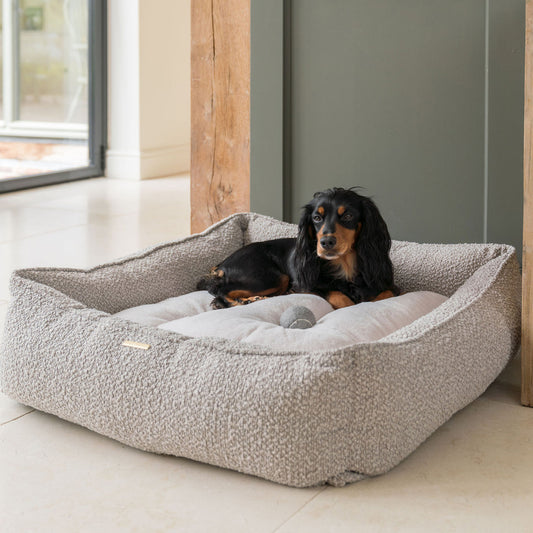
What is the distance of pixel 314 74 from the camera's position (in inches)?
101

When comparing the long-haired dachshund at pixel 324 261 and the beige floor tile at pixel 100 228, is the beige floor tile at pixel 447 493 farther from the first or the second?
the beige floor tile at pixel 100 228

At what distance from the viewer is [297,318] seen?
1.94 m

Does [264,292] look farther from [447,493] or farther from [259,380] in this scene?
[447,493]

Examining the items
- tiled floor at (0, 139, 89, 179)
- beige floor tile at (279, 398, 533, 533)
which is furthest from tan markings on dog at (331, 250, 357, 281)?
tiled floor at (0, 139, 89, 179)

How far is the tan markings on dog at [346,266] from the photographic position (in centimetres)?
212

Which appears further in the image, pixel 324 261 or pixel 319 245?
pixel 324 261

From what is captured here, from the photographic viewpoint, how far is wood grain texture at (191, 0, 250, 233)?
8.91 feet

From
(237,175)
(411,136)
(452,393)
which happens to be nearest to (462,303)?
(452,393)

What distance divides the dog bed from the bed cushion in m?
0.10

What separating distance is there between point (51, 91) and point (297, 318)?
3.54m

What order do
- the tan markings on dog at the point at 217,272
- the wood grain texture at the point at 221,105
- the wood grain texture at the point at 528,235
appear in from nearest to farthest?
the wood grain texture at the point at 528,235 → the tan markings on dog at the point at 217,272 → the wood grain texture at the point at 221,105

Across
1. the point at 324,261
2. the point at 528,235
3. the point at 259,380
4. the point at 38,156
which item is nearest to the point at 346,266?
the point at 324,261

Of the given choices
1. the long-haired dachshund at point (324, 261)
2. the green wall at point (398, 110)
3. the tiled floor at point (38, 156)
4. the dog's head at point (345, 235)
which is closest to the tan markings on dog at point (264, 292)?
the long-haired dachshund at point (324, 261)

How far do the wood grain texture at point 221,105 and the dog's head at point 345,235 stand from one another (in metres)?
0.71
